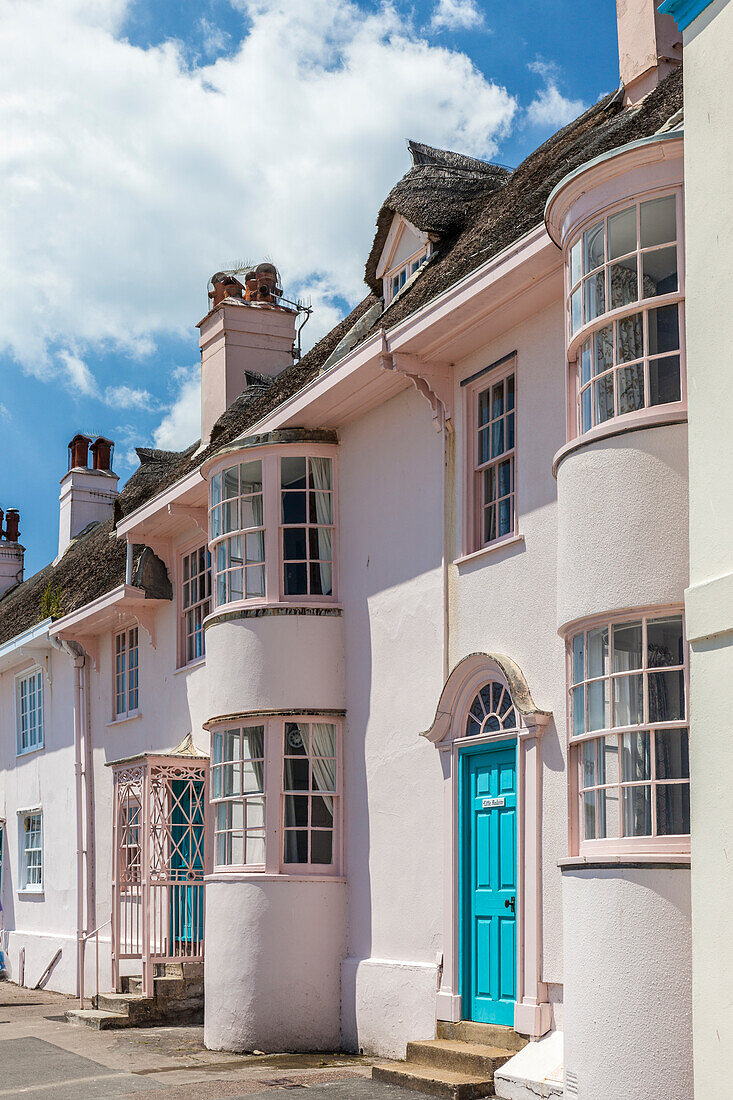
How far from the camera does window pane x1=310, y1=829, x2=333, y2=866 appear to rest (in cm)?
1338

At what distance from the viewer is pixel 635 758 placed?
8422mm

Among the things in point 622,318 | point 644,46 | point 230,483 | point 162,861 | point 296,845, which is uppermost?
point 644,46

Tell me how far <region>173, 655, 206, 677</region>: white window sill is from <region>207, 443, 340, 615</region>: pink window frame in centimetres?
244

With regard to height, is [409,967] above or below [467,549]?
below

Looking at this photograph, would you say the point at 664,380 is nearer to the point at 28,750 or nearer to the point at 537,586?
the point at 537,586

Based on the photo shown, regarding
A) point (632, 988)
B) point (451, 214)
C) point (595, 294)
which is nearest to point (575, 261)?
point (595, 294)

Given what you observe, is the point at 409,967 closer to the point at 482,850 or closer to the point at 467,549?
the point at 482,850

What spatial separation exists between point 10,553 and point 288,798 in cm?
2123

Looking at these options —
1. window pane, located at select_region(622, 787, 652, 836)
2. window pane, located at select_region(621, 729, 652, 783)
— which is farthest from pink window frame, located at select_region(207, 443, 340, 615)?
window pane, located at select_region(622, 787, 652, 836)

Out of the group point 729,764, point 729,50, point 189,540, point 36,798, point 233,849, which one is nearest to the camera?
point 729,764

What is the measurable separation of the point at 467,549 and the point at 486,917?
3.02 meters

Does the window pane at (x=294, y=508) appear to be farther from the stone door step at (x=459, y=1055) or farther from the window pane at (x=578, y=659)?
the window pane at (x=578, y=659)

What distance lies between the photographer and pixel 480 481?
38.8ft

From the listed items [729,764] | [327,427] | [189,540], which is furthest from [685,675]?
[189,540]
